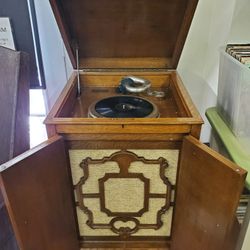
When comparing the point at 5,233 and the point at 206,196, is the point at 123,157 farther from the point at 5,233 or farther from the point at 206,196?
the point at 5,233

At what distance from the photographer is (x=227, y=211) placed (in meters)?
0.69

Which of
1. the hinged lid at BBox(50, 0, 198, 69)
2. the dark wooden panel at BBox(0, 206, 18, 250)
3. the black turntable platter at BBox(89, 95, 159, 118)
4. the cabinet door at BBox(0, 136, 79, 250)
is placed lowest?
the dark wooden panel at BBox(0, 206, 18, 250)

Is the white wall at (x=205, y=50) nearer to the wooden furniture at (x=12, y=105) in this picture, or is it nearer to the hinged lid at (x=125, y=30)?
the hinged lid at (x=125, y=30)

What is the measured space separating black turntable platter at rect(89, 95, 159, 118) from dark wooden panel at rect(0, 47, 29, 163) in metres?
0.25

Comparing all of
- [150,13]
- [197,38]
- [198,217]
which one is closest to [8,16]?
[150,13]

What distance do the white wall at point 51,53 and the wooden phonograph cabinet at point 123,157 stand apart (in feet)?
0.91

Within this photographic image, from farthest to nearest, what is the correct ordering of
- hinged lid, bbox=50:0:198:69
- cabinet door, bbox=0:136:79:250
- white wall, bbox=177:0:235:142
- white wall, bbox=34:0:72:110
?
white wall, bbox=34:0:72:110 → white wall, bbox=177:0:235:142 → hinged lid, bbox=50:0:198:69 → cabinet door, bbox=0:136:79:250

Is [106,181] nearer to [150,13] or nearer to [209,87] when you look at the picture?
[150,13]

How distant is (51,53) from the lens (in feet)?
4.63

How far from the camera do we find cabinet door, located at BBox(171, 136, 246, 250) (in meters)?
0.67

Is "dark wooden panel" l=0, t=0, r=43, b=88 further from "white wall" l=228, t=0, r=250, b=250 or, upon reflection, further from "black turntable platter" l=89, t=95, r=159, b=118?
"white wall" l=228, t=0, r=250, b=250

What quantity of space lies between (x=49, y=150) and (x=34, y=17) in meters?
0.86

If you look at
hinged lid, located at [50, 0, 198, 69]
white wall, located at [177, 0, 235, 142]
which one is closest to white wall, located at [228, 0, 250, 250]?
white wall, located at [177, 0, 235, 142]

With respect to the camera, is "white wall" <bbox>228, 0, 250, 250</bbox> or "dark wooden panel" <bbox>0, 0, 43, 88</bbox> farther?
"dark wooden panel" <bbox>0, 0, 43, 88</bbox>
